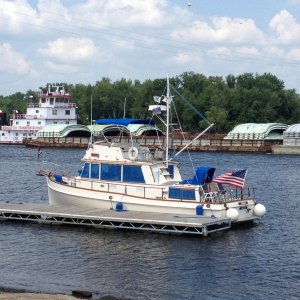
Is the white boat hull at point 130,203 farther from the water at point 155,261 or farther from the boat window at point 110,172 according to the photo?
the water at point 155,261

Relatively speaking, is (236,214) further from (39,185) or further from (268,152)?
(268,152)

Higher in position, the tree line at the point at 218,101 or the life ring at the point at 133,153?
the tree line at the point at 218,101

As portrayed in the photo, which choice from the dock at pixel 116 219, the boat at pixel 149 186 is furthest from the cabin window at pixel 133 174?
the dock at pixel 116 219

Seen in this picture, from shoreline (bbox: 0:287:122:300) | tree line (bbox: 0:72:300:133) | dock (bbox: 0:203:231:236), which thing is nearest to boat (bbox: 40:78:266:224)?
dock (bbox: 0:203:231:236)

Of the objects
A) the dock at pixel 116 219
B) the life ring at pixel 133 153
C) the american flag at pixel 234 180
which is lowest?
the dock at pixel 116 219

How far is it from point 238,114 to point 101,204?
12745 centimetres

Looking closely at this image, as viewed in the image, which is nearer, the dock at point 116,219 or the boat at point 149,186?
the dock at point 116,219

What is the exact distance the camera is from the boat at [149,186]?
39.7 m

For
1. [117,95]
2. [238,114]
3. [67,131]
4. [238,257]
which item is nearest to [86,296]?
[238,257]

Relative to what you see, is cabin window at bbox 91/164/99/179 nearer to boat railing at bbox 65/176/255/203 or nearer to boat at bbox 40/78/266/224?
boat at bbox 40/78/266/224

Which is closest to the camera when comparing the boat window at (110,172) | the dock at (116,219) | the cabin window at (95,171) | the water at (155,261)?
the water at (155,261)

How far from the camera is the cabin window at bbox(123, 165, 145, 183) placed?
136ft

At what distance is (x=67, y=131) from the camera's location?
14325 centimetres

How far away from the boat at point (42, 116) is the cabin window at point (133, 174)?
323ft
